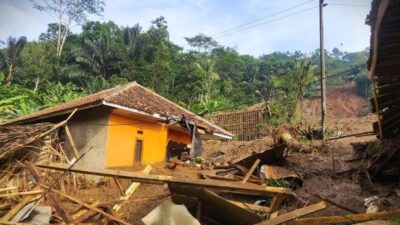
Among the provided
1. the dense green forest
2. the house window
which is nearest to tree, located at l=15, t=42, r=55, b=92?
the dense green forest

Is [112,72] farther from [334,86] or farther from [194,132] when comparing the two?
[334,86]

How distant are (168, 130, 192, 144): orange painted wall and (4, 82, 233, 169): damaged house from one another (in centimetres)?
44

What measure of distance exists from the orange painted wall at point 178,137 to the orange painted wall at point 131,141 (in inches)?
22.7

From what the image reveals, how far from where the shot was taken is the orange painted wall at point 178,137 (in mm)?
15889

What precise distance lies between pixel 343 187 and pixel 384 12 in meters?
6.64

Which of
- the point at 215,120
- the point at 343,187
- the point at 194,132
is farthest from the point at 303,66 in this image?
the point at 343,187

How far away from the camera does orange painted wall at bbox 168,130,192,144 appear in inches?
626

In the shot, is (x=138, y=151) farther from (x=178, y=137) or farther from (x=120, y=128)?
(x=178, y=137)

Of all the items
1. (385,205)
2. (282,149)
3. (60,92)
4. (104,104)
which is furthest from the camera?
(60,92)

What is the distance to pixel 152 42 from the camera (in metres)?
36.8

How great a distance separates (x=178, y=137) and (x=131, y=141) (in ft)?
10.6

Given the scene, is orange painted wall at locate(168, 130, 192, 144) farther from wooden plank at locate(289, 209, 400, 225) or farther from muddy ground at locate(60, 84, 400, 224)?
wooden plank at locate(289, 209, 400, 225)

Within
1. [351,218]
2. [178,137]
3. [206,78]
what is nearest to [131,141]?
Result: [178,137]

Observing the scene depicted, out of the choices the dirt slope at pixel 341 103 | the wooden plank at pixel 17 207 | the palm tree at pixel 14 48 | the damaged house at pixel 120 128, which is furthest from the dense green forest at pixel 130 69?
the wooden plank at pixel 17 207
